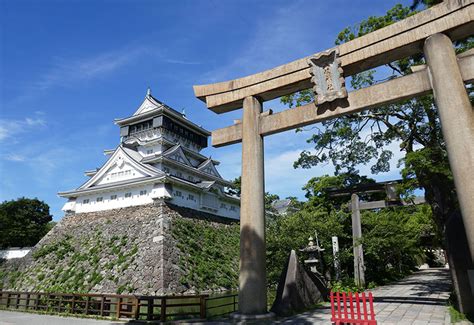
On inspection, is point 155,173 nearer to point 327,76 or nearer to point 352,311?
point 327,76

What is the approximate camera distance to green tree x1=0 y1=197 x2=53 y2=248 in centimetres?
3684

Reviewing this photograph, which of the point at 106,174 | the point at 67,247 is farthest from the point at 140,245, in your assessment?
the point at 106,174

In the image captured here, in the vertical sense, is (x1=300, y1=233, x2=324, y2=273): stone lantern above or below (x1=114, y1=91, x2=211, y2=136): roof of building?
below

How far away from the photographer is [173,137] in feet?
117

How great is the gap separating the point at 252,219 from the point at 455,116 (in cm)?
480

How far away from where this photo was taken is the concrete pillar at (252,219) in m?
A: 7.28

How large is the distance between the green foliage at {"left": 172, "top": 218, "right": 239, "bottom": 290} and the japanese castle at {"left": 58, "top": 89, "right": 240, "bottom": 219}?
2.63 m

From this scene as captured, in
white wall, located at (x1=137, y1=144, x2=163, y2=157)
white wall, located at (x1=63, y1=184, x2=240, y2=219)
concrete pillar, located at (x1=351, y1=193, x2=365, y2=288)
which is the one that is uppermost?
white wall, located at (x1=137, y1=144, x2=163, y2=157)

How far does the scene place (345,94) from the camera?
7.27 meters

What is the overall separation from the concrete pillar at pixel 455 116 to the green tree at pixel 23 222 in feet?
146

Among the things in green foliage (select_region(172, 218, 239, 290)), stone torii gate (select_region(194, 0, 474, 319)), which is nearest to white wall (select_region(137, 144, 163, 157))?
green foliage (select_region(172, 218, 239, 290))

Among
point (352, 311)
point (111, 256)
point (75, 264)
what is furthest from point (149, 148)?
point (352, 311)

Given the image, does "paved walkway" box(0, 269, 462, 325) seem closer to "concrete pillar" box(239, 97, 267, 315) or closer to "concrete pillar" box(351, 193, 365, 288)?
"concrete pillar" box(239, 97, 267, 315)

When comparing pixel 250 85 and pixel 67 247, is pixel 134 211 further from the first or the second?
pixel 250 85
